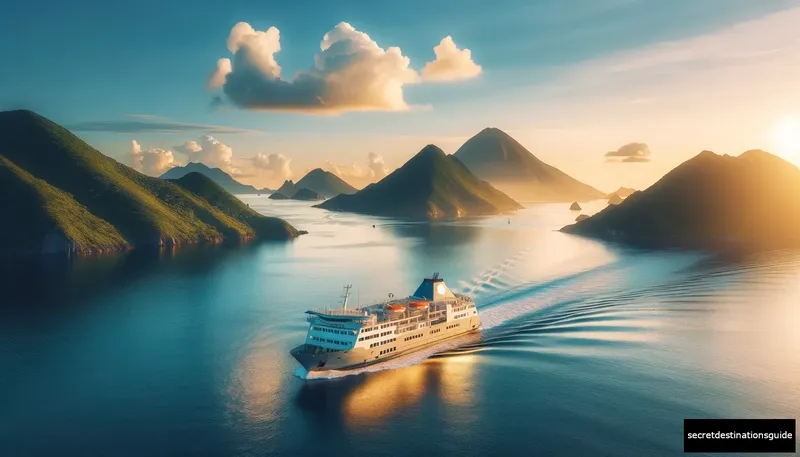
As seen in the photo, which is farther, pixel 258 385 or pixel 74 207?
pixel 74 207

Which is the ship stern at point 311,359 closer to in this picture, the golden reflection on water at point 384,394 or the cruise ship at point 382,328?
the cruise ship at point 382,328

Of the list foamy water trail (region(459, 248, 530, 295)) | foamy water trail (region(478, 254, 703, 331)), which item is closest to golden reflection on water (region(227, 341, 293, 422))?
foamy water trail (region(478, 254, 703, 331))

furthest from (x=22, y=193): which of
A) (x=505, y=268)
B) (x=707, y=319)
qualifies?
(x=707, y=319)

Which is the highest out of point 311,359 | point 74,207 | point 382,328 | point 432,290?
point 74,207

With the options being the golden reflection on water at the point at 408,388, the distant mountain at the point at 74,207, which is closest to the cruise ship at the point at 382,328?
the golden reflection on water at the point at 408,388

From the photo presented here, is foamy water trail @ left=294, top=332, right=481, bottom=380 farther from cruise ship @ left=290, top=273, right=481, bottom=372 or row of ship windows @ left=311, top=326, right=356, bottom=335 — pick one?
row of ship windows @ left=311, top=326, right=356, bottom=335

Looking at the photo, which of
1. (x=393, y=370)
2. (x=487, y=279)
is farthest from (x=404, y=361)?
(x=487, y=279)

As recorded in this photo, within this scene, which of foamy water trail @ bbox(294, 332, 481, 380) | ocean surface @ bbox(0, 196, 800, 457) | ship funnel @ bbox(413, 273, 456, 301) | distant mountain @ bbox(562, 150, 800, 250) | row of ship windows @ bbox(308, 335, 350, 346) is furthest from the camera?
distant mountain @ bbox(562, 150, 800, 250)

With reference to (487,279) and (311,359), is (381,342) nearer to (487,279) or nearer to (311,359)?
(311,359)
